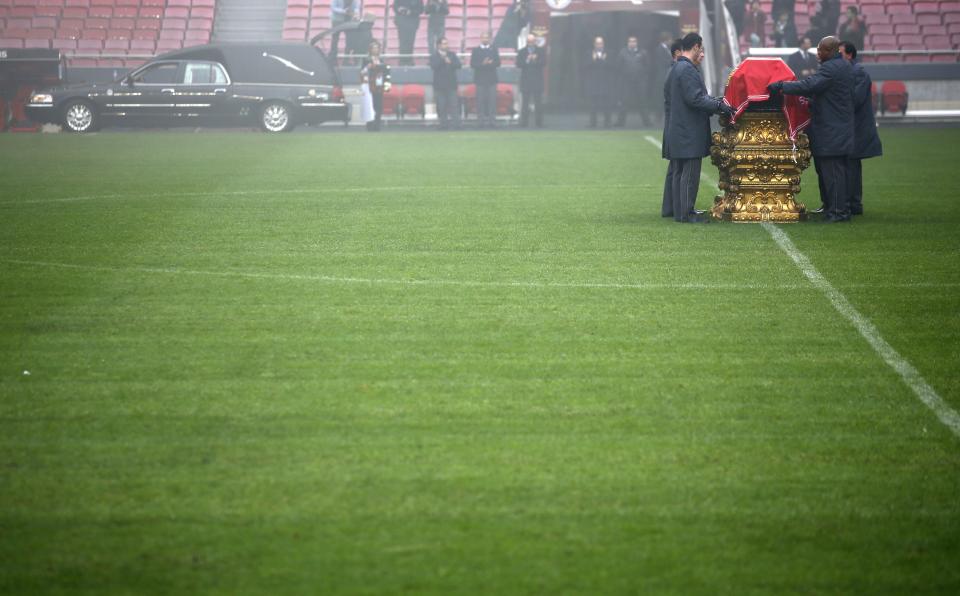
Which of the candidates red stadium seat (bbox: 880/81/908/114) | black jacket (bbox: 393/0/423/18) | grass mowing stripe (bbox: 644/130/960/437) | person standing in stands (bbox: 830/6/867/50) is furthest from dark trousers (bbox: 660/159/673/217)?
black jacket (bbox: 393/0/423/18)

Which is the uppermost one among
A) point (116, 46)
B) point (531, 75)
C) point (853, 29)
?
point (853, 29)

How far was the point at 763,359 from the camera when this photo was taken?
749 cm

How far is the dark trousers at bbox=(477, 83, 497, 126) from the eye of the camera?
32.2 metres

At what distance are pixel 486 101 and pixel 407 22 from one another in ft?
19.0

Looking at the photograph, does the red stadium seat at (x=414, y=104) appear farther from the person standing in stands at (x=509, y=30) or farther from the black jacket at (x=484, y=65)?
the person standing in stands at (x=509, y=30)

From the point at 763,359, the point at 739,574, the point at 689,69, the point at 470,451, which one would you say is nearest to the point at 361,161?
the point at 689,69

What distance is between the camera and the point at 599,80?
31.1 m

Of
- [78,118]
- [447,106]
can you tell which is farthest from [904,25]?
[78,118]

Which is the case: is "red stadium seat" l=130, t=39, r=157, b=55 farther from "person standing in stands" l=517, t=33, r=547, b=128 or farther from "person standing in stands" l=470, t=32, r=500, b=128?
"person standing in stands" l=517, t=33, r=547, b=128

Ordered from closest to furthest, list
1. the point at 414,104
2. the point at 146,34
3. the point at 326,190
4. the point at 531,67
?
1. the point at 326,190
2. the point at 531,67
3. the point at 414,104
4. the point at 146,34

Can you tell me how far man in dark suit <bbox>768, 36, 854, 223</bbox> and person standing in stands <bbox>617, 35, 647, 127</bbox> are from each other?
699 inches

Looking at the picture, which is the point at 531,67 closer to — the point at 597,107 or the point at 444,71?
the point at 597,107

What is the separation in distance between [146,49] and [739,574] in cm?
3812

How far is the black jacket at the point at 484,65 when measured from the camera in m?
31.4
